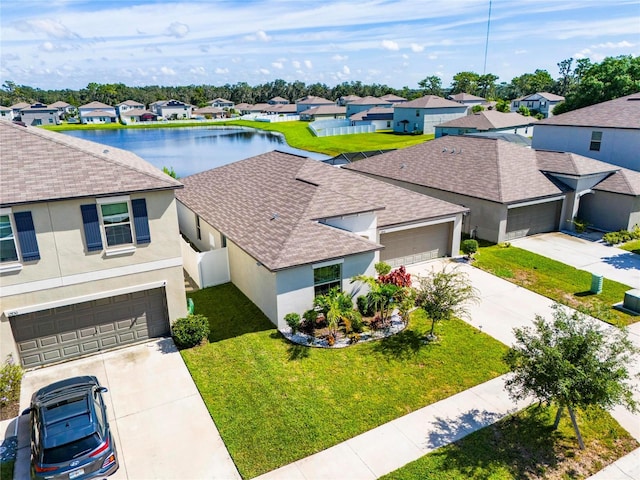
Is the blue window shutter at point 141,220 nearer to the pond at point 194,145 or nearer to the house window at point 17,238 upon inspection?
the house window at point 17,238

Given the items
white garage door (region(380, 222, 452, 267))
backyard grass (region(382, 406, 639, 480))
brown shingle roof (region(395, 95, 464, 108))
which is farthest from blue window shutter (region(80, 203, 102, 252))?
brown shingle roof (region(395, 95, 464, 108))

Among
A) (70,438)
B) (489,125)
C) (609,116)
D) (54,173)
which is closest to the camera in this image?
(70,438)

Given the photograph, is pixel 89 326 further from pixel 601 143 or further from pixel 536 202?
pixel 601 143

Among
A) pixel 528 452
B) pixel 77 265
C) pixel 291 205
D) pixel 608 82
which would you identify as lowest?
pixel 528 452

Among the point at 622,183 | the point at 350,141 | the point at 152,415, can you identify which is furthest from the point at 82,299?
the point at 350,141

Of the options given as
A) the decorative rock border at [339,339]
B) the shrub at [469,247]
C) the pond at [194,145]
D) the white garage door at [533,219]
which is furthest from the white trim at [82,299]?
the pond at [194,145]
